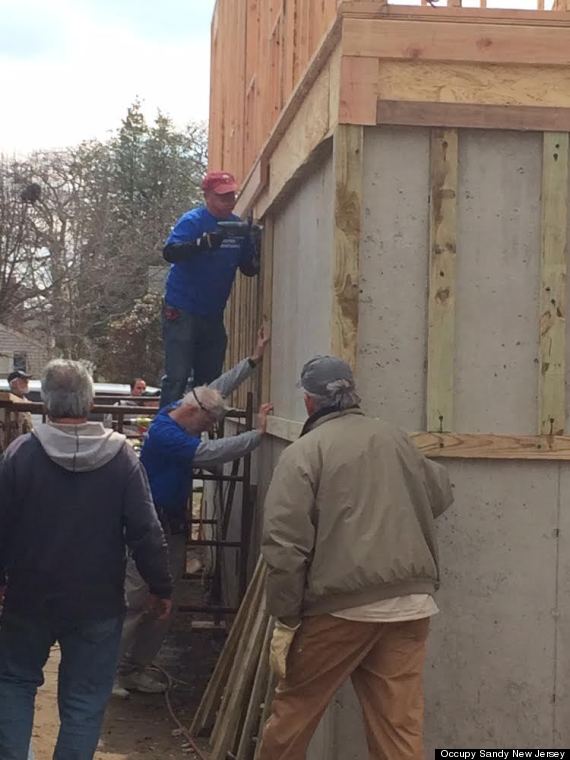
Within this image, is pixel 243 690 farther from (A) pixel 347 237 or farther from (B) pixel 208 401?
(A) pixel 347 237

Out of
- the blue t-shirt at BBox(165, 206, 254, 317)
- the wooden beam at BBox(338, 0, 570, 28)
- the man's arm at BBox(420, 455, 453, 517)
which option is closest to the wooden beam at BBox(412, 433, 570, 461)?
the man's arm at BBox(420, 455, 453, 517)

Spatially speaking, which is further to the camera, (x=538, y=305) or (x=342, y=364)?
(x=538, y=305)

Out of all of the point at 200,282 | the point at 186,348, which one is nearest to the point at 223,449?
the point at 186,348

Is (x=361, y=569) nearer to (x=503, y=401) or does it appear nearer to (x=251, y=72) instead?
(x=503, y=401)

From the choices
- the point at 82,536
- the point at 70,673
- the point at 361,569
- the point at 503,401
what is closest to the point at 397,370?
the point at 503,401

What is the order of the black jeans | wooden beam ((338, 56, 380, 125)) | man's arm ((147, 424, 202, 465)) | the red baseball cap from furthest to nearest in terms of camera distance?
the black jeans, the red baseball cap, man's arm ((147, 424, 202, 465)), wooden beam ((338, 56, 380, 125))

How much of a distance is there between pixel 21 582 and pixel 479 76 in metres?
3.17

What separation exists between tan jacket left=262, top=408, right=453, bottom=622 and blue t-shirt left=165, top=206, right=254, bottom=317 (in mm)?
4296

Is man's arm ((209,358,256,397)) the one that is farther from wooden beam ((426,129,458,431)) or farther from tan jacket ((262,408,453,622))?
tan jacket ((262,408,453,622))

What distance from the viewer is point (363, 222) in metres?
5.11

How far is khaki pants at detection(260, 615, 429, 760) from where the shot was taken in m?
4.35

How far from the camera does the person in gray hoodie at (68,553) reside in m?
4.44

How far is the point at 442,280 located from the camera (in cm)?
510

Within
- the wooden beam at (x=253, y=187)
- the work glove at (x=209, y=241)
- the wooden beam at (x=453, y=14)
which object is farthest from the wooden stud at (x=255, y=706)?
the wooden beam at (x=253, y=187)
